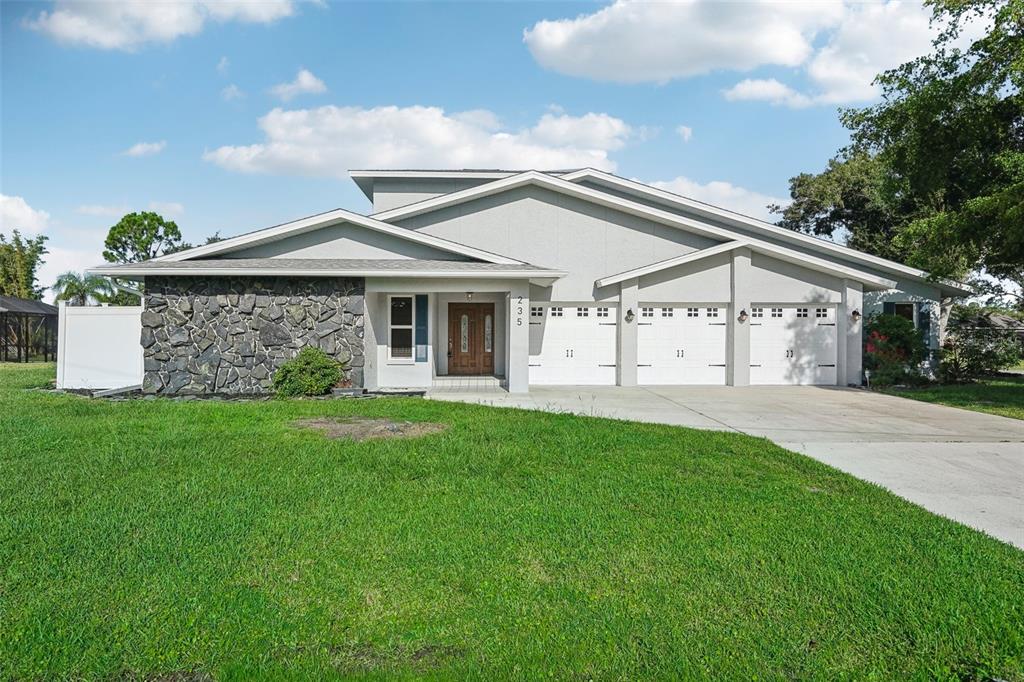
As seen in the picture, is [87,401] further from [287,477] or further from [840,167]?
[840,167]

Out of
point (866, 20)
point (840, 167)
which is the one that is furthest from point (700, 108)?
point (840, 167)

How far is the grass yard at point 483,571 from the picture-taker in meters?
2.83

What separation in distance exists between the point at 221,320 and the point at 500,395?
20.8 ft

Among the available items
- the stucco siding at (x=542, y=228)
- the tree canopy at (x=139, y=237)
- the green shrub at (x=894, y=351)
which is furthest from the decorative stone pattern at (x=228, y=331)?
the tree canopy at (x=139, y=237)

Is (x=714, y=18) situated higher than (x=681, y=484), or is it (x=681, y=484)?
(x=714, y=18)

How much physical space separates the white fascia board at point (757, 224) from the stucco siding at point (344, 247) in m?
5.71

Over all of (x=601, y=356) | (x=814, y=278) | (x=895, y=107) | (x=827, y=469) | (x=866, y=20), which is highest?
(x=866, y=20)

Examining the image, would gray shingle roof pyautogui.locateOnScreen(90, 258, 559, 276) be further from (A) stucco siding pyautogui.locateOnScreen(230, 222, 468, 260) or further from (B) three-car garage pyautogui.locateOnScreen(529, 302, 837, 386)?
(B) three-car garage pyautogui.locateOnScreen(529, 302, 837, 386)

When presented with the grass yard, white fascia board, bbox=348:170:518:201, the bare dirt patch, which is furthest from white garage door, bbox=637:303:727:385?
the grass yard

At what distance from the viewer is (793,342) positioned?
1570 cm

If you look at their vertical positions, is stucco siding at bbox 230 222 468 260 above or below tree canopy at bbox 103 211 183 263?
below

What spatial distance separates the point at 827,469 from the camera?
637 centimetres

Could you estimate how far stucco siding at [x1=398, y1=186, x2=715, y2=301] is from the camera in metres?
15.7

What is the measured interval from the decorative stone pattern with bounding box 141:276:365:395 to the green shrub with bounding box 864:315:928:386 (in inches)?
521
